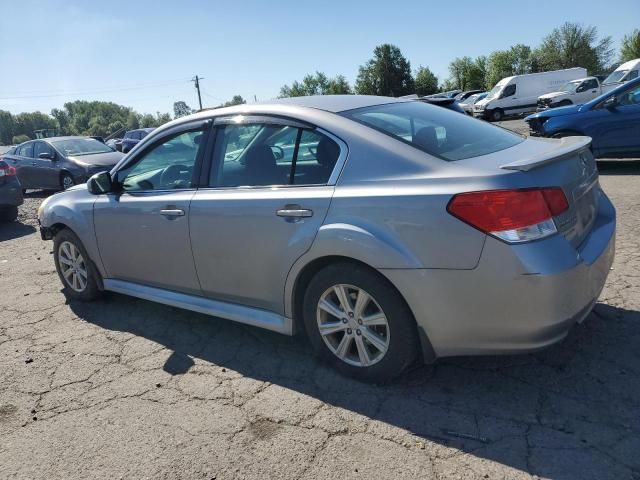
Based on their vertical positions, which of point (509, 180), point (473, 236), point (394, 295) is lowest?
point (394, 295)

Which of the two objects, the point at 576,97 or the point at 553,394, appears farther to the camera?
the point at 576,97

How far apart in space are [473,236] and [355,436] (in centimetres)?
114

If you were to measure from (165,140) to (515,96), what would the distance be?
3163cm

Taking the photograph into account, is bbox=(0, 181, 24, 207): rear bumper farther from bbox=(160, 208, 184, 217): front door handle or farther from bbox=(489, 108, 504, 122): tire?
bbox=(489, 108, 504, 122): tire

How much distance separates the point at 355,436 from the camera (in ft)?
8.43

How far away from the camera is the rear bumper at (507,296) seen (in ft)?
7.75

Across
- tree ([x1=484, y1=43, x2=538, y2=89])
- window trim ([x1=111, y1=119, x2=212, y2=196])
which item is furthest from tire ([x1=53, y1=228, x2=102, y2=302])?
tree ([x1=484, y1=43, x2=538, y2=89])

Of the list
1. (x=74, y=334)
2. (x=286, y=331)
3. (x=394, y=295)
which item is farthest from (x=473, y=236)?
(x=74, y=334)

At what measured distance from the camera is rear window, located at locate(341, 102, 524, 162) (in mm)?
2906

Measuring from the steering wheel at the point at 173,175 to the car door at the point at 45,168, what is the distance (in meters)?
10.1

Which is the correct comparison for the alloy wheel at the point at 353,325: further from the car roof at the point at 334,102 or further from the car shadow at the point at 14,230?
the car shadow at the point at 14,230

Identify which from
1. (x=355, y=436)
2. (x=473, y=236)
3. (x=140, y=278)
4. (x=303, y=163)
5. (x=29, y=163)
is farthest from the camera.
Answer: (x=29, y=163)

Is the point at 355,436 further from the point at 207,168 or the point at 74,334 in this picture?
the point at 74,334

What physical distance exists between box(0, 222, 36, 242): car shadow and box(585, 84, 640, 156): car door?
32.5ft
